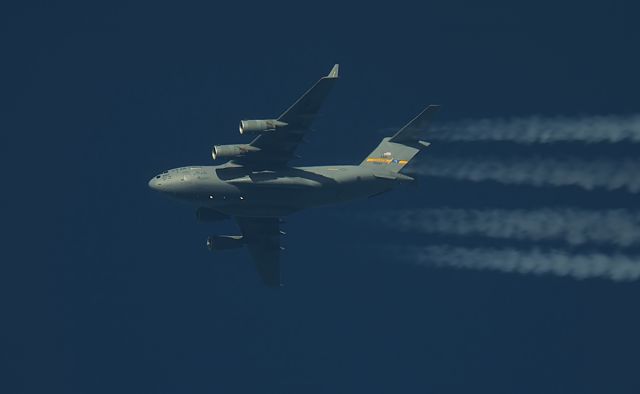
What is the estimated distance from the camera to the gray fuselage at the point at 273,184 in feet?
134

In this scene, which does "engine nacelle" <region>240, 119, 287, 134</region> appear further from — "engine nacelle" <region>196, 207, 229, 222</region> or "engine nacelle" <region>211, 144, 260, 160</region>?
"engine nacelle" <region>196, 207, 229, 222</region>

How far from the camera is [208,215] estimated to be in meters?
43.9

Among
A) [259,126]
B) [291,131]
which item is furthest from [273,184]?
[259,126]

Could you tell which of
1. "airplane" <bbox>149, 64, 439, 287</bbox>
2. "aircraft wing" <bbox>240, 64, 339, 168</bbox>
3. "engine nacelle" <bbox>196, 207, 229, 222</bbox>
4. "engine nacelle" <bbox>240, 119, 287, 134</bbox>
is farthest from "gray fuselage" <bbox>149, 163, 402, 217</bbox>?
"engine nacelle" <bbox>240, 119, 287, 134</bbox>

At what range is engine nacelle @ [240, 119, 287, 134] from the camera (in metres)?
40.0

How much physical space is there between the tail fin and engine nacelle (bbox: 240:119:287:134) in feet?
14.7

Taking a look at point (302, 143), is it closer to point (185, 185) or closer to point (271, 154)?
point (271, 154)

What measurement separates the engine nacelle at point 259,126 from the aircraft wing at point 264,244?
270 inches

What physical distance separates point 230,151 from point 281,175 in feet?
7.40

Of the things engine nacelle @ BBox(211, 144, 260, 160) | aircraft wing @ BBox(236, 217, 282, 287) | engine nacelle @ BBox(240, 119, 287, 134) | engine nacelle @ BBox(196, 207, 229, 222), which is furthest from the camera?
aircraft wing @ BBox(236, 217, 282, 287)

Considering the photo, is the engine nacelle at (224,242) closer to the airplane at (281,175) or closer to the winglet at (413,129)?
the airplane at (281,175)

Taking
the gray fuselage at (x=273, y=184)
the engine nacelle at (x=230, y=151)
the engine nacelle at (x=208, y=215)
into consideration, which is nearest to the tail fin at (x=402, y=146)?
the gray fuselage at (x=273, y=184)

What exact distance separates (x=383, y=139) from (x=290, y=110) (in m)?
5.66

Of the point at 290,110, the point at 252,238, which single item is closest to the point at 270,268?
the point at 252,238
